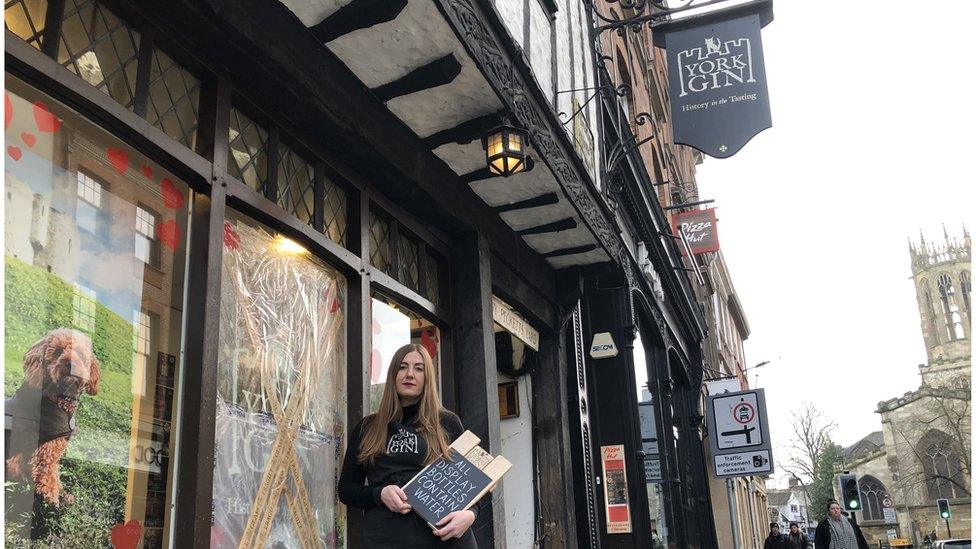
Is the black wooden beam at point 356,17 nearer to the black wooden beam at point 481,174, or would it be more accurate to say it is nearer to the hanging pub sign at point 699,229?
the black wooden beam at point 481,174

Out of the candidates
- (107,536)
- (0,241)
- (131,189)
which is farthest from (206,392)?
(0,241)

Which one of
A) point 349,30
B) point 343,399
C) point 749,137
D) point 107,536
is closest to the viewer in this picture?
point 107,536

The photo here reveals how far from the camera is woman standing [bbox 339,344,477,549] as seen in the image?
3.24 m

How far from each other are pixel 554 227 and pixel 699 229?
10.9 m

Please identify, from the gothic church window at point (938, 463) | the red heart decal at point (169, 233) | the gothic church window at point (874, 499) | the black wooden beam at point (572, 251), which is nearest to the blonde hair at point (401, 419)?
the red heart decal at point (169, 233)

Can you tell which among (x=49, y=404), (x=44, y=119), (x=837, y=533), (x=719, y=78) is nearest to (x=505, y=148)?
(x=44, y=119)

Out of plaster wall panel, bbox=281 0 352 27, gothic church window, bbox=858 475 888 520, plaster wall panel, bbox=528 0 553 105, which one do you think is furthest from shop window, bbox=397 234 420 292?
gothic church window, bbox=858 475 888 520

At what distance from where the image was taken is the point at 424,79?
15.1 feet

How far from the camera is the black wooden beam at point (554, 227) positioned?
6.95 m

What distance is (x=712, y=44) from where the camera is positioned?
9719 millimetres

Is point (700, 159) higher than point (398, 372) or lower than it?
higher

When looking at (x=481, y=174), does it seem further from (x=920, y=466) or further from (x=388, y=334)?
(x=920, y=466)

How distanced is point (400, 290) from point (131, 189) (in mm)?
2306

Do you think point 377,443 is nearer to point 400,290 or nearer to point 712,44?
point 400,290
